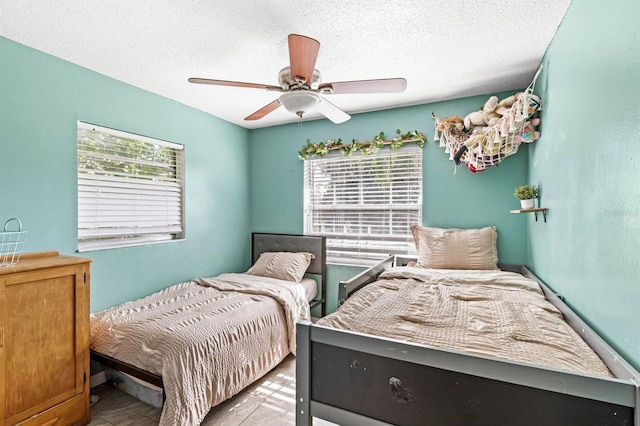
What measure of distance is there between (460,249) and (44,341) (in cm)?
299

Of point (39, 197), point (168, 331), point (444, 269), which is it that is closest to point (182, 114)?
point (39, 197)

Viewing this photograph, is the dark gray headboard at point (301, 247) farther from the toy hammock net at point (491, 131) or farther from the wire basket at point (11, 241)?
the wire basket at point (11, 241)

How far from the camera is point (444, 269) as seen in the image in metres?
2.61

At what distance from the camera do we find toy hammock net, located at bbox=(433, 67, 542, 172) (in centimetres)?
212

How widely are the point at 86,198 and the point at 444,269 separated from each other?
3006 mm

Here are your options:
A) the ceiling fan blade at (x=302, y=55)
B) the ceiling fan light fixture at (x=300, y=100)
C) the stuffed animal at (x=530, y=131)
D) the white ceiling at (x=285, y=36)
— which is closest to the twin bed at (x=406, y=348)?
the stuffed animal at (x=530, y=131)

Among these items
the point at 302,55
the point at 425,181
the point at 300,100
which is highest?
the point at 302,55

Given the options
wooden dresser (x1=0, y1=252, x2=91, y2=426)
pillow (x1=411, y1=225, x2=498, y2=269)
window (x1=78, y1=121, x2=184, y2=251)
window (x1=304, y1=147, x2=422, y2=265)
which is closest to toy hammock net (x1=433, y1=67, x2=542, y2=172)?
window (x1=304, y1=147, x2=422, y2=265)

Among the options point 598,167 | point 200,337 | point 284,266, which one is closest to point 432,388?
point 598,167

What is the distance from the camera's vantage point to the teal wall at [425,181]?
2.79 m

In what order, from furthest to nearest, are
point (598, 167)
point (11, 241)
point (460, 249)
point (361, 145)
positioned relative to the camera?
point (361, 145) → point (460, 249) → point (11, 241) → point (598, 167)

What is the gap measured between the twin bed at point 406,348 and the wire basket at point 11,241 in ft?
2.18

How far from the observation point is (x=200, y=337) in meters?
1.94

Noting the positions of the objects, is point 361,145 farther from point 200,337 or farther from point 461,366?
point 461,366
